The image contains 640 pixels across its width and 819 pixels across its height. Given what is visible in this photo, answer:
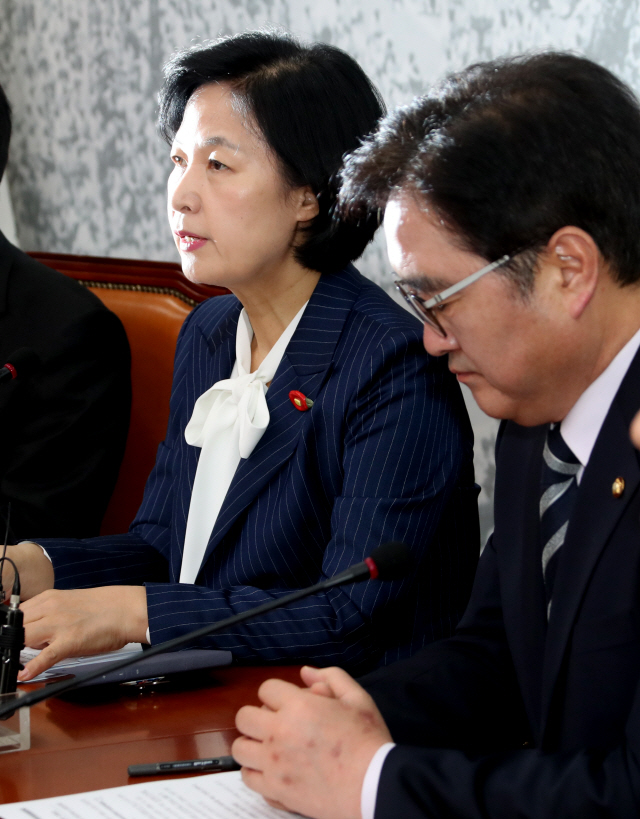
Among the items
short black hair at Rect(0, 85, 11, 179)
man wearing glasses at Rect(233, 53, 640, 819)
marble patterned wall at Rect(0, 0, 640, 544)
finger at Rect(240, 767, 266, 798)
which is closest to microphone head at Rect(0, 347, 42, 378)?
man wearing glasses at Rect(233, 53, 640, 819)

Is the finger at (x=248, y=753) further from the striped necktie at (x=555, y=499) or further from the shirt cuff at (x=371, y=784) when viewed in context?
the striped necktie at (x=555, y=499)

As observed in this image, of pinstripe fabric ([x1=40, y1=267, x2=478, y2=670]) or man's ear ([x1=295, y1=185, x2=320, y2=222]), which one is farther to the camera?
man's ear ([x1=295, y1=185, x2=320, y2=222])

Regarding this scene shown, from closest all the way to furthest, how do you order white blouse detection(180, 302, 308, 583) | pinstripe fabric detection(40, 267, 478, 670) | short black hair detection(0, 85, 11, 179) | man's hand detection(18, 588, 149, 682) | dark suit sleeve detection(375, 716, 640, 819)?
dark suit sleeve detection(375, 716, 640, 819), man's hand detection(18, 588, 149, 682), pinstripe fabric detection(40, 267, 478, 670), white blouse detection(180, 302, 308, 583), short black hair detection(0, 85, 11, 179)

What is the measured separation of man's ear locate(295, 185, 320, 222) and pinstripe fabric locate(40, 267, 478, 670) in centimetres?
11

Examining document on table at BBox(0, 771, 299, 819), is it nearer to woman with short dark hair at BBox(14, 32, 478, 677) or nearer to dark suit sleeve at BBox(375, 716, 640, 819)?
dark suit sleeve at BBox(375, 716, 640, 819)

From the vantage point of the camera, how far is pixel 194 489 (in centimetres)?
160

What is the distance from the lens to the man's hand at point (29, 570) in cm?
150

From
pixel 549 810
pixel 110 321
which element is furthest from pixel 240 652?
pixel 110 321

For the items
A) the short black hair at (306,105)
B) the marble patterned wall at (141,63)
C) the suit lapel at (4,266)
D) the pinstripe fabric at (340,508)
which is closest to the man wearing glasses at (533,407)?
the pinstripe fabric at (340,508)

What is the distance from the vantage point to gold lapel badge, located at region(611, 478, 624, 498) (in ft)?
3.18

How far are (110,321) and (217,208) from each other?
2.33 feet

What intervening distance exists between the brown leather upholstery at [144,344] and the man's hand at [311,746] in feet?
4.14

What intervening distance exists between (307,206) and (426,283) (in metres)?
0.61

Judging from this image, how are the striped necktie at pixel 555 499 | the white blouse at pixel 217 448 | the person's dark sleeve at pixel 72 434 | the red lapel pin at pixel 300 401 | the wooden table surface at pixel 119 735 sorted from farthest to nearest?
the person's dark sleeve at pixel 72 434 → the white blouse at pixel 217 448 → the red lapel pin at pixel 300 401 → the striped necktie at pixel 555 499 → the wooden table surface at pixel 119 735
